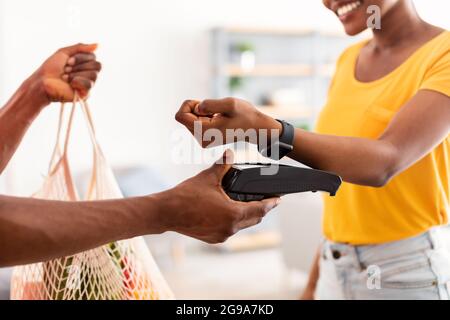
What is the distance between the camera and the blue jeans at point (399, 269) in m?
0.88

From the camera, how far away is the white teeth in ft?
3.02

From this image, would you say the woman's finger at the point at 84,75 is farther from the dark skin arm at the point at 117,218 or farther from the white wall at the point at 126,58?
the white wall at the point at 126,58

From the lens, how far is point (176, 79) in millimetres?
3785

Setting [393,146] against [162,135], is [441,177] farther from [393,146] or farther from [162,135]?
[162,135]

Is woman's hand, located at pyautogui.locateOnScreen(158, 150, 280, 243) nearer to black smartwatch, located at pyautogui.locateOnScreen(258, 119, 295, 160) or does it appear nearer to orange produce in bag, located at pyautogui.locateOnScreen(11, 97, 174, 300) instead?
black smartwatch, located at pyautogui.locateOnScreen(258, 119, 295, 160)

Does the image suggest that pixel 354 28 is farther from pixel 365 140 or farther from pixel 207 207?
pixel 207 207

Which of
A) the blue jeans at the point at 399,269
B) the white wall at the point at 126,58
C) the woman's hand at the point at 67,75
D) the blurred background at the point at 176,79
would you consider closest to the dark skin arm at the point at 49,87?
the woman's hand at the point at 67,75

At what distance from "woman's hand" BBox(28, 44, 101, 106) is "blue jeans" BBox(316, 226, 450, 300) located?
20.6 inches

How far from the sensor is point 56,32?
3.40 m

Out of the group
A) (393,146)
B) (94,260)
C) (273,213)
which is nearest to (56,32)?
(273,213)

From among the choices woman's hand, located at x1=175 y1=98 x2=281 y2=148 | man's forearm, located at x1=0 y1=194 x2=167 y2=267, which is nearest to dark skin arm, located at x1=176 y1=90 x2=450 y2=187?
woman's hand, located at x1=175 y1=98 x2=281 y2=148

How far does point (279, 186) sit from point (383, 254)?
0.34m

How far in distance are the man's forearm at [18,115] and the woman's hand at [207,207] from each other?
0.40 meters

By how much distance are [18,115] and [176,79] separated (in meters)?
2.86
